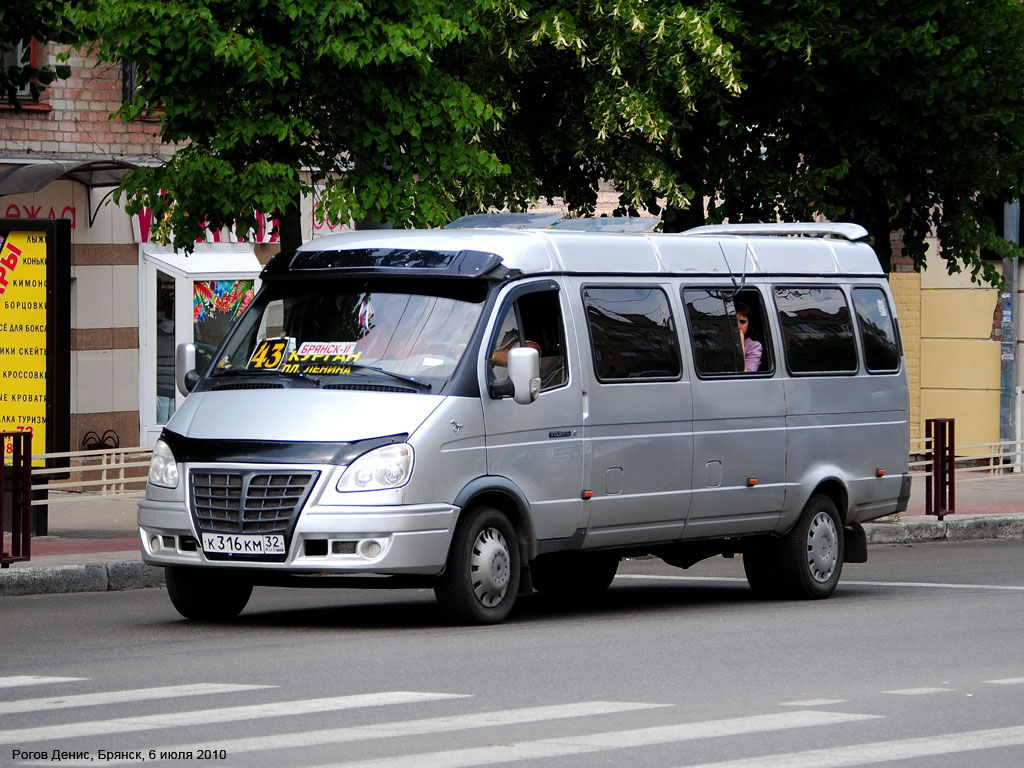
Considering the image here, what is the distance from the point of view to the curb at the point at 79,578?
14.4m

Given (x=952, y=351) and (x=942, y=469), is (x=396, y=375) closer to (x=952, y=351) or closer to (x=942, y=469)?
(x=942, y=469)

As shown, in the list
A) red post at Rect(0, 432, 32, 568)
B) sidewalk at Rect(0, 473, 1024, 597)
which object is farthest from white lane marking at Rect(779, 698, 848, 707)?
red post at Rect(0, 432, 32, 568)

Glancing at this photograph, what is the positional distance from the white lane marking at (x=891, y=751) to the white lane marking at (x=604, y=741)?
45 centimetres

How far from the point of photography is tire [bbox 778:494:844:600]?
13648mm

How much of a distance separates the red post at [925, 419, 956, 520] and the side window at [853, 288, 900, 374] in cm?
615

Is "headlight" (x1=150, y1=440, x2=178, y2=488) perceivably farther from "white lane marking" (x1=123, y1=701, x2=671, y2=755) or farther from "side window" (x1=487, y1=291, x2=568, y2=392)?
"white lane marking" (x1=123, y1=701, x2=671, y2=755)

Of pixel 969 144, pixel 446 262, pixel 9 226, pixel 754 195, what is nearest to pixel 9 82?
pixel 9 226

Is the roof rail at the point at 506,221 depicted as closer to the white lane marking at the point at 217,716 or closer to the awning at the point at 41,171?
the white lane marking at the point at 217,716

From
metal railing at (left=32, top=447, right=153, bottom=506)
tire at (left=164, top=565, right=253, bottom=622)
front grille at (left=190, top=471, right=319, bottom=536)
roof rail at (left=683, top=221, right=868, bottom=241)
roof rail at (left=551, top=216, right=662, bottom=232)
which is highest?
roof rail at (left=683, top=221, right=868, bottom=241)

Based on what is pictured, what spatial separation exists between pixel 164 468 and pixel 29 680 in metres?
2.59

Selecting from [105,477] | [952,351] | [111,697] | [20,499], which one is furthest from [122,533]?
[952,351]

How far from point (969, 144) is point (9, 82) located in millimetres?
10202

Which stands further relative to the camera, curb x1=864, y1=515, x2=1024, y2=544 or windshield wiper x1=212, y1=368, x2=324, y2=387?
curb x1=864, y1=515, x2=1024, y2=544

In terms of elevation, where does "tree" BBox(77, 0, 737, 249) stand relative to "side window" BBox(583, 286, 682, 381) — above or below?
above
